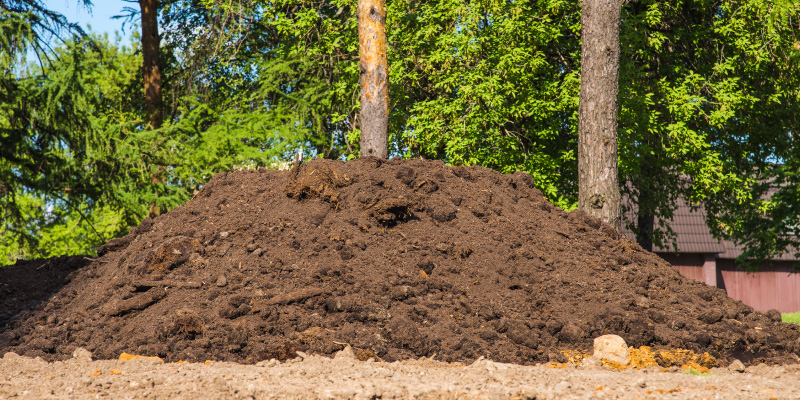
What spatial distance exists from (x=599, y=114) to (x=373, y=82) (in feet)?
11.0

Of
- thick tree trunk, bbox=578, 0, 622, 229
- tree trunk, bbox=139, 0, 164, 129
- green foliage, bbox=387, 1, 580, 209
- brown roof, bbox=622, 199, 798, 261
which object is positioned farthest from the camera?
brown roof, bbox=622, 199, 798, 261

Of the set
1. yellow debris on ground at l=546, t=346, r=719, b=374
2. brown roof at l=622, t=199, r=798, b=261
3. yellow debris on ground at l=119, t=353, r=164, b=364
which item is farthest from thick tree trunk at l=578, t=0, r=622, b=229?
brown roof at l=622, t=199, r=798, b=261

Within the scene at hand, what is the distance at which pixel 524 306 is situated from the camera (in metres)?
5.28

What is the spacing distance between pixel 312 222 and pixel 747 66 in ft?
35.7

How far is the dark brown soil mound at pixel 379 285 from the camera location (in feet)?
15.5

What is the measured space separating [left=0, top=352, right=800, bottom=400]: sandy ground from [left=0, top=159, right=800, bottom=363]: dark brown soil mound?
1.35 feet

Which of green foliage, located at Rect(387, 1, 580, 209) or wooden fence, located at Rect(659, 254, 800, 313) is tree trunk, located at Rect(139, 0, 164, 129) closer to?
green foliage, located at Rect(387, 1, 580, 209)

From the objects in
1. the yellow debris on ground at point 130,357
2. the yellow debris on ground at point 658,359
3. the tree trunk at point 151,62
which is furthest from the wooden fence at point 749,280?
the yellow debris on ground at point 130,357

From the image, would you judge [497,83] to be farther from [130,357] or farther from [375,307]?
[130,357]

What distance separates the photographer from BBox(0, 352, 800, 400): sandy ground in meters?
3.41

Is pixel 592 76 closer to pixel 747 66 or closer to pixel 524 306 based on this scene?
pixel 524 306

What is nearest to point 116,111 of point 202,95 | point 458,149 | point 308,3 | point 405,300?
point 202,95

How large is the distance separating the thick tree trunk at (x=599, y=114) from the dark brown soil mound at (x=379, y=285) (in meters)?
1.44

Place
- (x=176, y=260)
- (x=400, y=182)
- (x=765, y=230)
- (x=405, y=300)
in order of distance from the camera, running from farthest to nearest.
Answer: (x=765, y=230) → (x=400, y=182) → (x=176, y=260) → (x=405, y=300)
